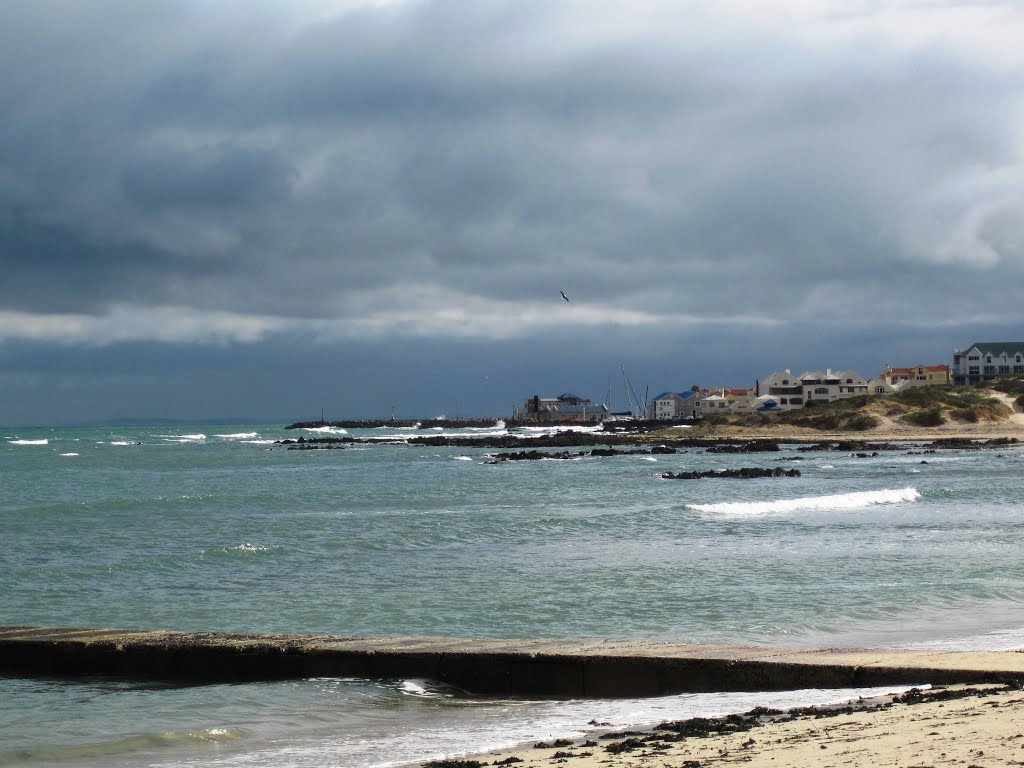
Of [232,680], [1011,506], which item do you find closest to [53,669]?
[232,680]

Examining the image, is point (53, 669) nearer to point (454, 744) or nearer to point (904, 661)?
point (454, 744)

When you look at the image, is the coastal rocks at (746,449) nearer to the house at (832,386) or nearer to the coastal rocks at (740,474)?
the coastal rocks at (740,474)

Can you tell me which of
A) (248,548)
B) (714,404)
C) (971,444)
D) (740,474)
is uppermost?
(714,404)

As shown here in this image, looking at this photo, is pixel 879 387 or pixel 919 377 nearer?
pixel 879 387

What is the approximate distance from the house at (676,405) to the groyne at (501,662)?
17840 cm

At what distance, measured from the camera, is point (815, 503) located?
122 ft

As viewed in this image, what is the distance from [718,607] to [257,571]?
10099mm

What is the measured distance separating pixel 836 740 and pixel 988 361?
15086cm

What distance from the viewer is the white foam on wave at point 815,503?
35094 millimetres

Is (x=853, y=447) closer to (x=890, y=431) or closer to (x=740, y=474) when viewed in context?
(x=890, y=431)

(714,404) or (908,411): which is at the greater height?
(714,404)

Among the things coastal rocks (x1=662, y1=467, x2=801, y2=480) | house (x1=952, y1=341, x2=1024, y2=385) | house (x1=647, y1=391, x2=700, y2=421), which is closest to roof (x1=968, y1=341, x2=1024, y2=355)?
house (x1=952, y1=341, x2=1024, y2=385)

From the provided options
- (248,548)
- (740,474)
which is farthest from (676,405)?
(248,548)

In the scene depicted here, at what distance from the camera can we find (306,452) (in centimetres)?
9931
